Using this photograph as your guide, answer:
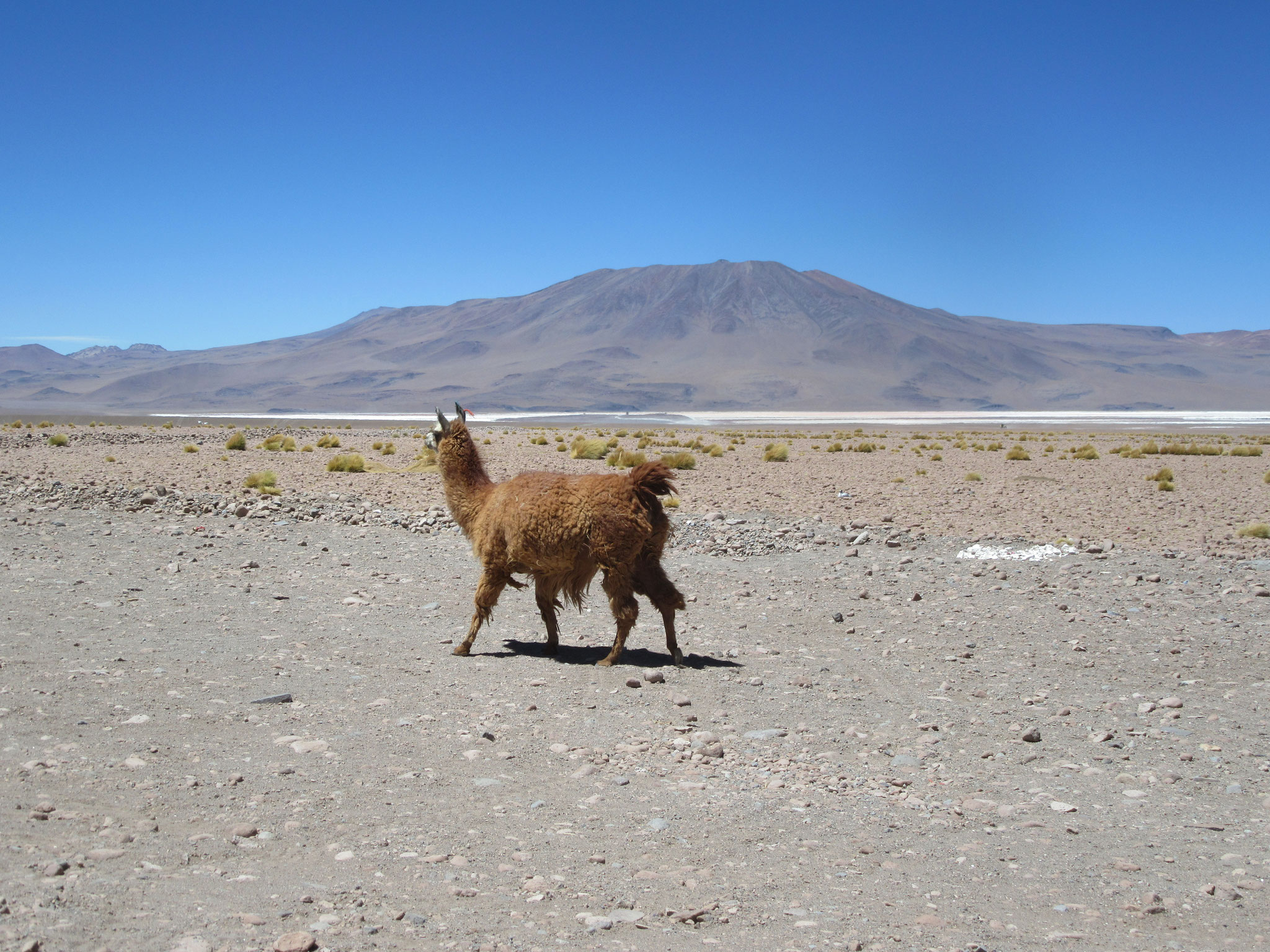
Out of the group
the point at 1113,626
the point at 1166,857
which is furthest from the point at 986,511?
the point at 1166,857

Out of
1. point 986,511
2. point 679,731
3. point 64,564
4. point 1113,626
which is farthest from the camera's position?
point 986,511

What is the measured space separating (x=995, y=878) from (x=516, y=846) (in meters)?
1.86

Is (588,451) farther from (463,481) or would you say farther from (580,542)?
(580,542)

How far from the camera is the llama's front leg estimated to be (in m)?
7.19

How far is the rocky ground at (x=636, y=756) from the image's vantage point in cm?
341

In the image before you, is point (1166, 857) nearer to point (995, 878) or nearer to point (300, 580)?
point (995, 878)

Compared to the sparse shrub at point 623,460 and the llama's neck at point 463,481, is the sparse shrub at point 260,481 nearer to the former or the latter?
the sparse shrub at point 623,460

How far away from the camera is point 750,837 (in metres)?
4.18

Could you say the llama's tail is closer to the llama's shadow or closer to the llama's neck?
the llama's shadow

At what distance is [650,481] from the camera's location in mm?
7020

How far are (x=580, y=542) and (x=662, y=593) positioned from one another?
0.70m

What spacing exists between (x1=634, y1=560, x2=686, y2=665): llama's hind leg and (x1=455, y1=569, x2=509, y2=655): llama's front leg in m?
1.04

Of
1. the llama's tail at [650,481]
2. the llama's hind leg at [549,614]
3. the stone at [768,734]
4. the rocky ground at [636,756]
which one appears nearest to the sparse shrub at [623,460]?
the rocky ground at [636,756]

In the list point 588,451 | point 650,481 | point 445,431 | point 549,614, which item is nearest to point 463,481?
point 445,431
